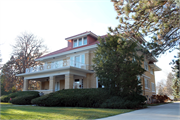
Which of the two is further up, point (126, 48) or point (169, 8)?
point (169, 8)

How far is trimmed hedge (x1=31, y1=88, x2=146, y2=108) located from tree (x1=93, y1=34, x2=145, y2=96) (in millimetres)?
645

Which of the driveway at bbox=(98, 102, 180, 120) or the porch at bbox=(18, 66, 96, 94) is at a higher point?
the porch at bbox=(18, 66, 96, 94)

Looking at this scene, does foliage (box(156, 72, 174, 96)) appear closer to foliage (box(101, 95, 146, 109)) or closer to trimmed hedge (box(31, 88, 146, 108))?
foliage (box(101, 95, 146, 109))

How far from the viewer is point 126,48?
13766 millimetres

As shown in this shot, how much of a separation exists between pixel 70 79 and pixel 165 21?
12.5 meters

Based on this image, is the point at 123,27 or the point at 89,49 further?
the point at 89,49

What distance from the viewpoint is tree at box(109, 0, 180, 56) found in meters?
8.76

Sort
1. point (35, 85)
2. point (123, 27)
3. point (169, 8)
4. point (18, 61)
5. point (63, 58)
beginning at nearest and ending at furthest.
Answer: point (169, 8), point (123, 27), point (63, 58), point (18, 61), point (35, 85)

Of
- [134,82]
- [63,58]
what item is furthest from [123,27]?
[63,58]

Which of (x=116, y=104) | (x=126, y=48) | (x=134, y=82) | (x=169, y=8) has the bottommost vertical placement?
(x=116, y=104)

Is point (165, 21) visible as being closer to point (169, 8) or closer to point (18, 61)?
point (169, 8)

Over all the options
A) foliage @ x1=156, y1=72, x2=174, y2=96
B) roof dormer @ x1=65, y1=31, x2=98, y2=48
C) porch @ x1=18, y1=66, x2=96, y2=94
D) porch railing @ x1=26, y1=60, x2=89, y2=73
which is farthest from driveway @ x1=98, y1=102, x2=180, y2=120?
foliage @ x1=156, y1=72, x2=174, y2=96

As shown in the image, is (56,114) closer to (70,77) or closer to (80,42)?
(70,77)

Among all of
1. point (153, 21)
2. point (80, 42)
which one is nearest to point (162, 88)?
point (80, 42)
